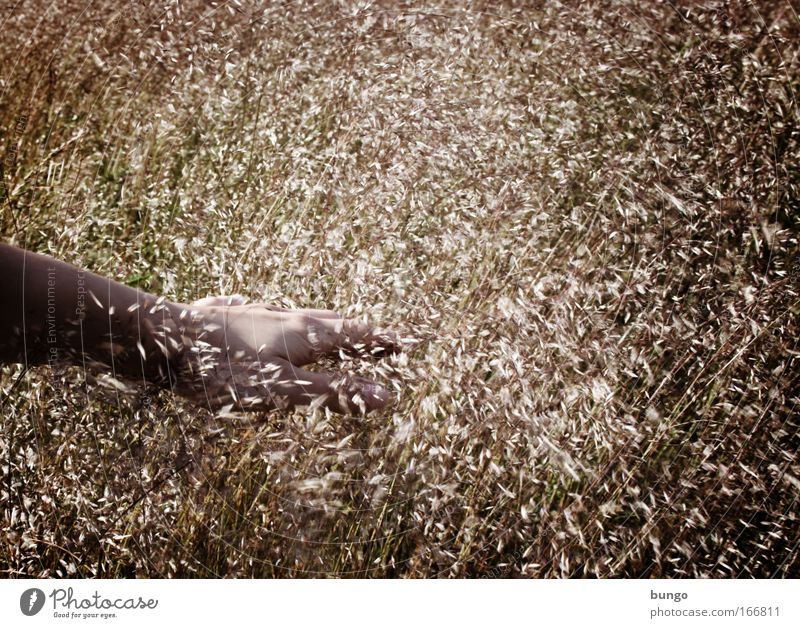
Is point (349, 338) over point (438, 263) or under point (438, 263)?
under

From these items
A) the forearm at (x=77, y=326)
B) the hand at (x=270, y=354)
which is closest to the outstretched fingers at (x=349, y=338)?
the hand at (x=270, y=354)

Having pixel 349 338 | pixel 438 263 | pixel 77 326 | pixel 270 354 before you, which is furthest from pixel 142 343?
pixel 438 263

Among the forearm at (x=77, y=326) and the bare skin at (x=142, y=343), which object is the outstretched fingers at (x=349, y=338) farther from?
the forearm at (x=77, y=326)

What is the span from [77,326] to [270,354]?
338 millimetres

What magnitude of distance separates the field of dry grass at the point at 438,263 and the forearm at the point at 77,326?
0.05m

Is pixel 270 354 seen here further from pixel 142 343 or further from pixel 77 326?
pixel 77 326

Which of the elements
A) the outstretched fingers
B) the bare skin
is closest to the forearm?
the bare skin

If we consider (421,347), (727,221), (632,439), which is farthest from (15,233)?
(727,221)

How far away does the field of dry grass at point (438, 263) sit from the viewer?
116cm

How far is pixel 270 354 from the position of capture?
1.23 m

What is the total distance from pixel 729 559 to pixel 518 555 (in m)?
0.37
